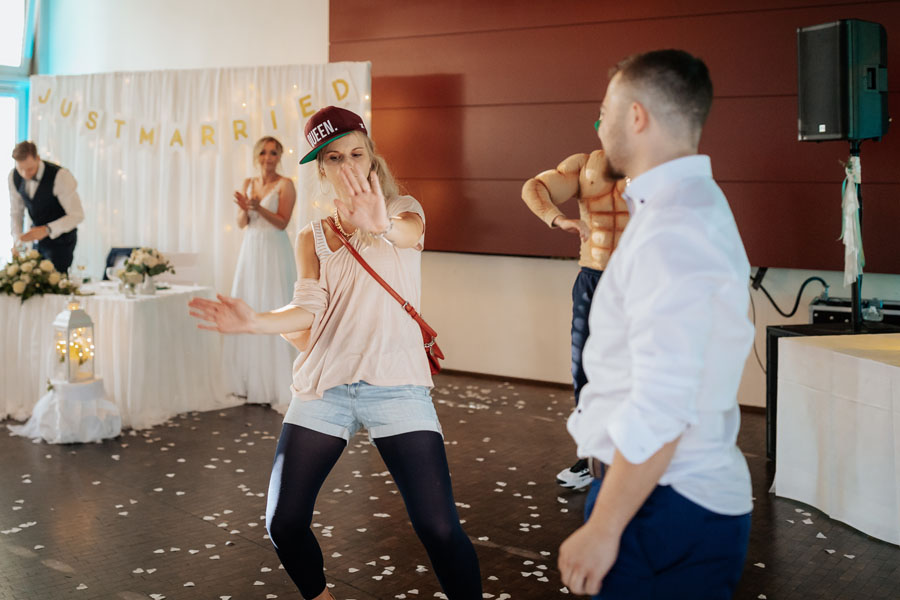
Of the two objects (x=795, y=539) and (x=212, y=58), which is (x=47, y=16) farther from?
(x=795, y=539)

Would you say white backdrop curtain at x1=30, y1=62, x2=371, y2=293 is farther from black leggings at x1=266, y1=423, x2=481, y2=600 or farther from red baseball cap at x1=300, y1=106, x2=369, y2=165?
black leggings at x1=266, y1=423, x2=481, y2=600

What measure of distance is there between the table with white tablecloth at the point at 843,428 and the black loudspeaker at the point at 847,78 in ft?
3.63

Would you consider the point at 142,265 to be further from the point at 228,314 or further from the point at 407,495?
the point at 407,495

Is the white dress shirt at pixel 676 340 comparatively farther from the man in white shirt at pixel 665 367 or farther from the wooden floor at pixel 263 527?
the wooden floor at pixel 263 527

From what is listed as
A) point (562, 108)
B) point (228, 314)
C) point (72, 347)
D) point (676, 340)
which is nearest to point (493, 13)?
point (562, 108)

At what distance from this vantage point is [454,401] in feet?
21.3

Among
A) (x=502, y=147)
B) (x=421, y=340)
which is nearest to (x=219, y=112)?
(x=502, y=147)

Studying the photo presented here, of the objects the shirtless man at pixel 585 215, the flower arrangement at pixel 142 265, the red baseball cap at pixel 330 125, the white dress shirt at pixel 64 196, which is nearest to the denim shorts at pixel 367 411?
the red baseball cap at pixel 330 125

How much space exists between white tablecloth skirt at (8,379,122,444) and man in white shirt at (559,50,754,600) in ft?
14.3

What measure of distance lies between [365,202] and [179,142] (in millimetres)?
6108

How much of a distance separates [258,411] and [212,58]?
4.16m

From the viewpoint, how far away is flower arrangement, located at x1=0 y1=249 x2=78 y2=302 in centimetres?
568

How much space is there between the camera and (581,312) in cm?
412

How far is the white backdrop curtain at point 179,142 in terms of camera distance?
7.18 metres
